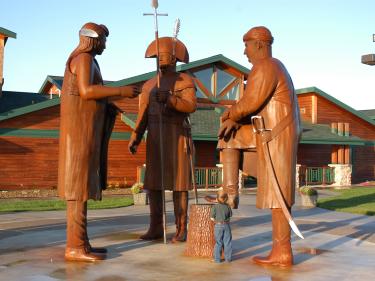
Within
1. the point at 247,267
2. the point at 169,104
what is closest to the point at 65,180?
the point at 169,104

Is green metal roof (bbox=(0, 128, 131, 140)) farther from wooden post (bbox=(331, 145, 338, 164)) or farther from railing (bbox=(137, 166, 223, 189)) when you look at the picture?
wooden post (bbox=(331, 145, 338, 164))

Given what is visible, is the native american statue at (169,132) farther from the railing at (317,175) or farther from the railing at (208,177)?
the railing at (317,175)

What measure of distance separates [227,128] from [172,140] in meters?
1.30

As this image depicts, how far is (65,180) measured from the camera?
664 cm

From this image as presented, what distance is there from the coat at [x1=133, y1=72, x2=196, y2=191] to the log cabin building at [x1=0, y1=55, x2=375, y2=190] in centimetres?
1374

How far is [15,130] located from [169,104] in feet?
48.0

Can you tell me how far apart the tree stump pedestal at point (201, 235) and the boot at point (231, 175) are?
36 centimetres

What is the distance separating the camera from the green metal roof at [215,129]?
23.1 meters

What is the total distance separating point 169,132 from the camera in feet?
26.3

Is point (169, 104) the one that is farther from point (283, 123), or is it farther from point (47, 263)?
point (47, 263)

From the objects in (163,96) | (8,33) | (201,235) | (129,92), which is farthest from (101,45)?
(8,33)

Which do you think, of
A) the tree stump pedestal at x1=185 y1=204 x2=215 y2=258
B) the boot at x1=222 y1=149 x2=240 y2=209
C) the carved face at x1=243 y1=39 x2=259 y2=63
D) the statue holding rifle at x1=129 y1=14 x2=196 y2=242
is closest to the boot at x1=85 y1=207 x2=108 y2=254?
the tree stump pedestal at x1=185 y1=204 x2=215 y2=258

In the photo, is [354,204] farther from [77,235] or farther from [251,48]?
[77,235]

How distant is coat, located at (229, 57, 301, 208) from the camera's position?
6480mm
